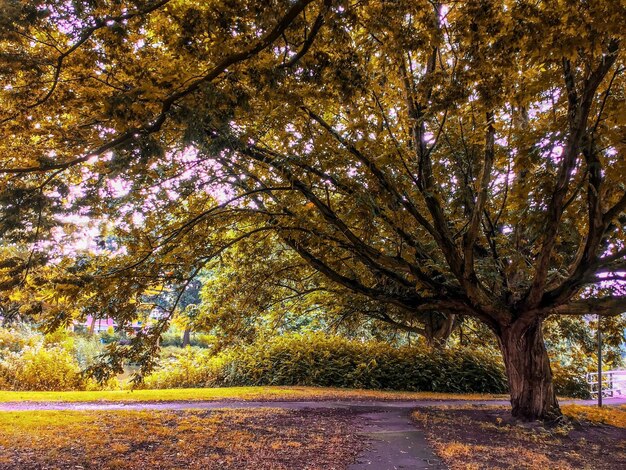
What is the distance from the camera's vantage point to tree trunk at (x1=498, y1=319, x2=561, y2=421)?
28.9 ft

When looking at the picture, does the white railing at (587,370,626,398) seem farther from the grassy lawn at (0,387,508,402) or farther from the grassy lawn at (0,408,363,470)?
the grassy lawn at (0,408,363,470)

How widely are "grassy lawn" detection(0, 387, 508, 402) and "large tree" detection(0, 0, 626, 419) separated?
4.46 metres

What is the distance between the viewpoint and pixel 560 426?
854cm

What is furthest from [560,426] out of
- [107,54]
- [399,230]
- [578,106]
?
[107,54]

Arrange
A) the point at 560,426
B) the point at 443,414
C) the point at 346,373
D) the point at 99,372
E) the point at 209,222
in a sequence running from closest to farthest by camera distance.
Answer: the point at 99,372 < the point at 209,222 < the point at 560,426 < the point at 443,414 < the point at 346,373

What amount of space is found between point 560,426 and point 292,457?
5.53 metres

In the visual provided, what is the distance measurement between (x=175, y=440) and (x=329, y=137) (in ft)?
17.0

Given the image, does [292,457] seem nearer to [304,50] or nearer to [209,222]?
[209,222]

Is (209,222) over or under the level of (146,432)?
over

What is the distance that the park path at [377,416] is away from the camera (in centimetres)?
611

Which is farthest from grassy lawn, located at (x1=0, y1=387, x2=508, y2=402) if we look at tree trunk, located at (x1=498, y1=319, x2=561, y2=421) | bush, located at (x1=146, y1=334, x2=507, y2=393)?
tree trunk, located at (x1=498, y1=319, x2=561, y2=421)

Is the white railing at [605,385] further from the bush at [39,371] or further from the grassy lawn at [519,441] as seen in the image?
the bush at [39,371]

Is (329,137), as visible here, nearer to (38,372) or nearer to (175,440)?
(175,440)

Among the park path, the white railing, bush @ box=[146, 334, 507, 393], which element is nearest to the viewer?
the park path
